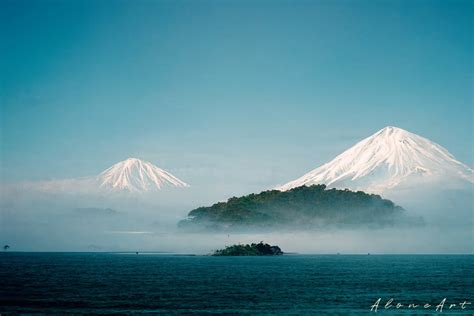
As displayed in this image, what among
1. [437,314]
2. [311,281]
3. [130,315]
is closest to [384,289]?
[311,281]

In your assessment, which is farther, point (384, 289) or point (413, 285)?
point (413, 285)

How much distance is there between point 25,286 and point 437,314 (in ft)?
191

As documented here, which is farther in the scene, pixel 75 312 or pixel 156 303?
pixel 156 303

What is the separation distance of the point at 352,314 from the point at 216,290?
3014cm

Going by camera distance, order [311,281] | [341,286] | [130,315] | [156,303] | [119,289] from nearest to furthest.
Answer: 1. [130,315]
2. [156,303]
3. [119,289]
4. [341,286]
5. [311,281]

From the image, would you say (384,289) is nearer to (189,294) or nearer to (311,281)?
(311,281)

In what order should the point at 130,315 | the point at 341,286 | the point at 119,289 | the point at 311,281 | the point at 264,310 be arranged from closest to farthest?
the point at 130,315
the point at 264,310
the point at 119,289
the point at 341,286
the point at 311,281

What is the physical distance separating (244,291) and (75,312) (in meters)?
29.8

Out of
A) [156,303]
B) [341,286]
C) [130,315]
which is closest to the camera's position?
[130,315]

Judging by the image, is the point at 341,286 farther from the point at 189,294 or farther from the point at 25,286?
the point at 25,286

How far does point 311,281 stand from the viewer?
108 meters

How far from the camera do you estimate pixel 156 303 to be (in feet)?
234

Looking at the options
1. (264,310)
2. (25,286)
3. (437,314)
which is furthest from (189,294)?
(437,314)

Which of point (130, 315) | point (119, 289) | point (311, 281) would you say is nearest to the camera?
point (130, 315)
